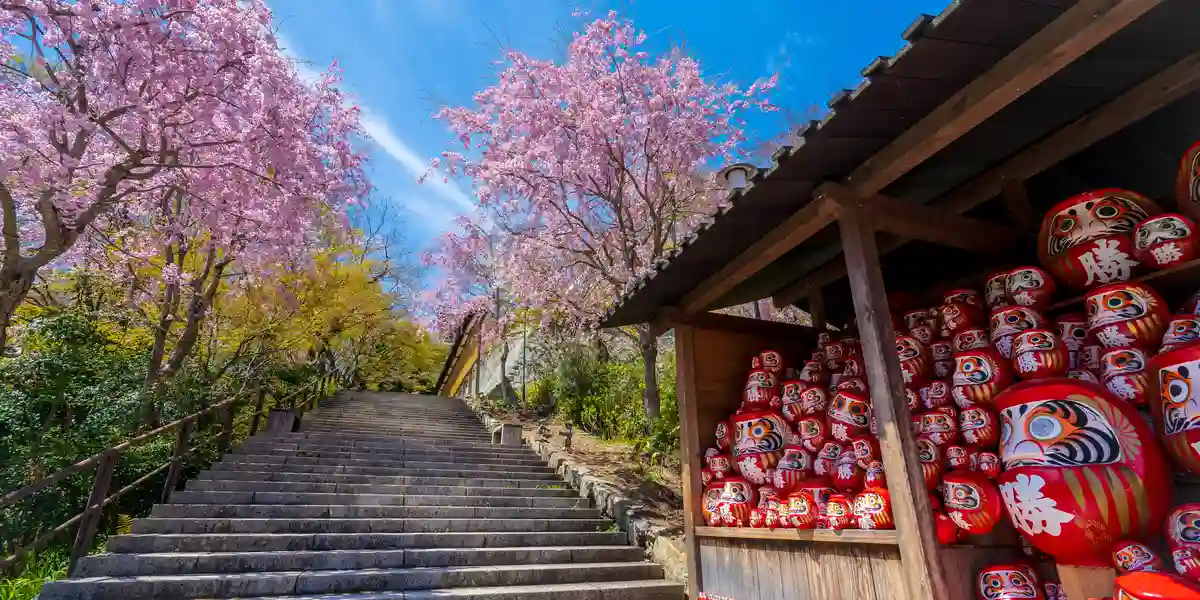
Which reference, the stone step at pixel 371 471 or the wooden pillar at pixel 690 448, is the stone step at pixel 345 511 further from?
the wooden pillar at pixel 690 448

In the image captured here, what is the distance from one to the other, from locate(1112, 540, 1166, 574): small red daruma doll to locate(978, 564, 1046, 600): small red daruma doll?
369 mm

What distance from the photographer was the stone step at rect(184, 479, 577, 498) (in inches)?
250

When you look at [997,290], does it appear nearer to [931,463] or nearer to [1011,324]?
[1011,324]

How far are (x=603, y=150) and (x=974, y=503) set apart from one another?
21.9ft

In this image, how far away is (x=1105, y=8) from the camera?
5.69 feet

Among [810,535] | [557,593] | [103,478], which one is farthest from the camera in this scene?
[103,478]

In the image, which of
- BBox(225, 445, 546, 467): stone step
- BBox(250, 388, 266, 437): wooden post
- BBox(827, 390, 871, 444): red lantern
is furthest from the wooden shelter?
BBox(250, 388, 266, 437): wooden post

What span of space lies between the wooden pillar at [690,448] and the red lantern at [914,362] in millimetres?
1488

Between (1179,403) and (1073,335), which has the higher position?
(1073,335)

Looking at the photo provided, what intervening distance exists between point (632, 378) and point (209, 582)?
7.44 m

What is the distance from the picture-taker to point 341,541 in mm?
5367

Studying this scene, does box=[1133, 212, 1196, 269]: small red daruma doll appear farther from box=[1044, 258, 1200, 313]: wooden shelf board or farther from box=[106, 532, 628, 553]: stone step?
box=[106, 532, 628, 553]: stone step

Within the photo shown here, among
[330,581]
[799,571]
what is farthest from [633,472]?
[799,571]

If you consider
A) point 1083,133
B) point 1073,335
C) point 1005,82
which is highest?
point 1083,133
